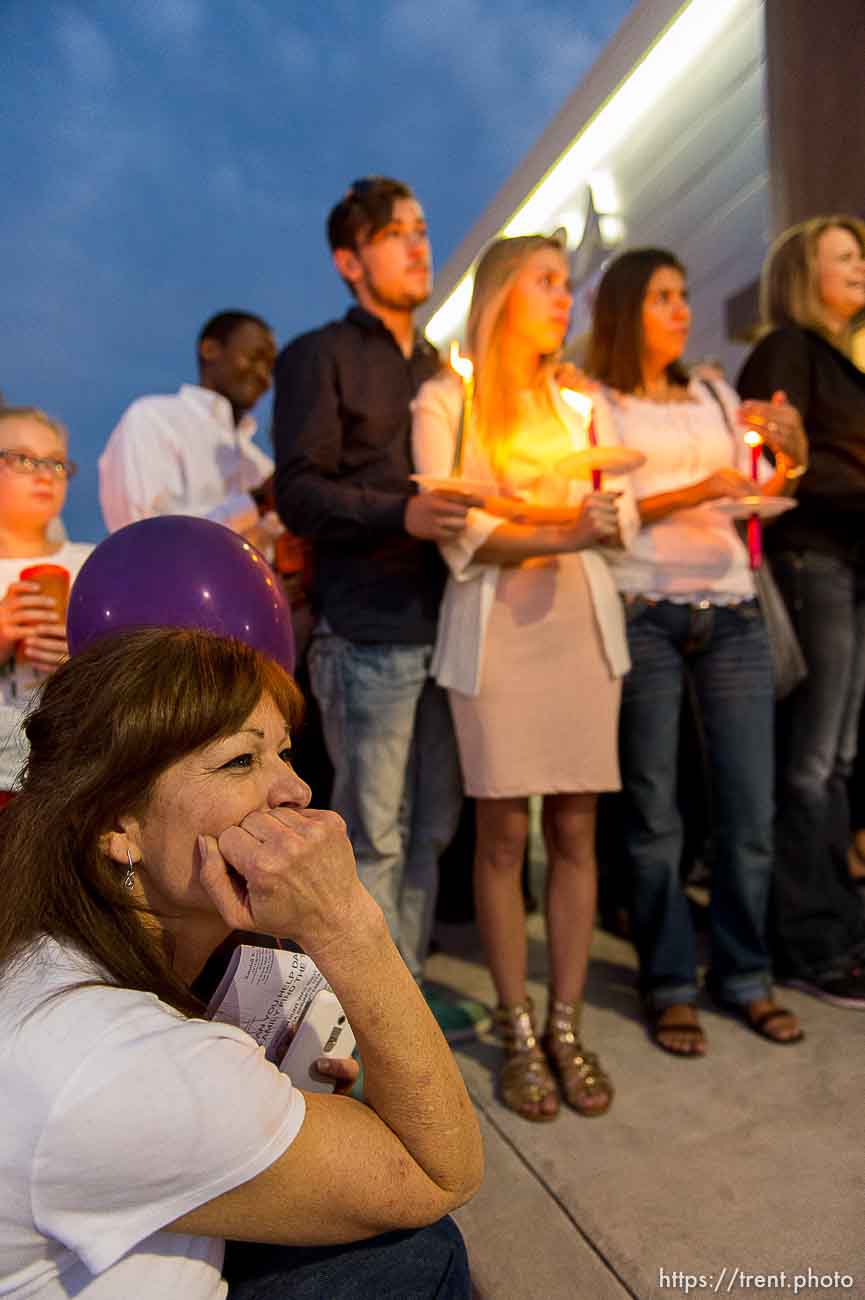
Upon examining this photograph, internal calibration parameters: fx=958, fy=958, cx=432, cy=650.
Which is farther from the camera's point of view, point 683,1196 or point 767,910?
point 767,910

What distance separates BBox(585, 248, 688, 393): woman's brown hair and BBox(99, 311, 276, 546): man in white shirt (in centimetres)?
104

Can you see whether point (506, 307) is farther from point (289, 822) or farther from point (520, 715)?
point (289, 822)

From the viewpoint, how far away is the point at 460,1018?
98.3 inches

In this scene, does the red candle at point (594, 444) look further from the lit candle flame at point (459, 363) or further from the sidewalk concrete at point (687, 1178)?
the sidewalk concrete at point (687, 1178)

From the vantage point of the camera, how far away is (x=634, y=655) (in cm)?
241

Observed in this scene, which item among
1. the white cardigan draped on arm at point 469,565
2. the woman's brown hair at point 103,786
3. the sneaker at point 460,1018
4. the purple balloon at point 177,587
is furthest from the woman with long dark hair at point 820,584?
the woman's brown hair at point 103,786

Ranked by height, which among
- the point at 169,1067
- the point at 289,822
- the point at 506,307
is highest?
the point at 506,307

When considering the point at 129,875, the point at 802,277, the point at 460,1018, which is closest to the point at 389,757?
the point at 460,1018

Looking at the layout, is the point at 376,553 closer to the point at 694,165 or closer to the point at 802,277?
the point at 802,277

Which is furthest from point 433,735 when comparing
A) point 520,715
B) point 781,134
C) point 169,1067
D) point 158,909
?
point 781,134

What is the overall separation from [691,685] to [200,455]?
1.65 metres

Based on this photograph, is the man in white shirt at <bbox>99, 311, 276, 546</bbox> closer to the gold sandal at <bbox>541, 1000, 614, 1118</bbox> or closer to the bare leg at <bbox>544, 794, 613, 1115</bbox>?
the bare leg at <bbox>544, 794, 613, 1115</bbox>

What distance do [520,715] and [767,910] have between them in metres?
1.13

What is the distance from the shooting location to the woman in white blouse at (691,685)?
7.91 feet
